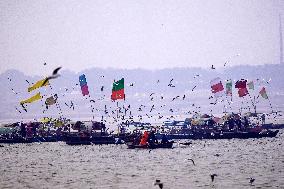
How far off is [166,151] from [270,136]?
18.6 m

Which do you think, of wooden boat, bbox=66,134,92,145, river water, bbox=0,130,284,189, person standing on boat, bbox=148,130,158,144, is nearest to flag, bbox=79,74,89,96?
river water, bbox=0,130,284,189

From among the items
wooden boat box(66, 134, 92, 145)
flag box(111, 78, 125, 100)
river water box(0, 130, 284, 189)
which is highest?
flag box(111, 78, 125, 100)

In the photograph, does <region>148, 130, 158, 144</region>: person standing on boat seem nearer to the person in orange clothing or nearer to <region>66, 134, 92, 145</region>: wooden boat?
the person in orange clothing

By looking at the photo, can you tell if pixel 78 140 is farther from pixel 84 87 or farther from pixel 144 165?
pixel 144 165

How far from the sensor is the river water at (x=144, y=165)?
3281 cm

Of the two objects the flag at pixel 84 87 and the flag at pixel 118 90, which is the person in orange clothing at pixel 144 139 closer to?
the flag at pixel 118 90

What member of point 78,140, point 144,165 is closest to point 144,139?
point 78,140

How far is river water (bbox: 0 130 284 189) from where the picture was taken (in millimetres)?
32812

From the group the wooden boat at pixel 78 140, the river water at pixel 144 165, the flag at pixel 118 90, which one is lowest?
the river water at pixel 144 165

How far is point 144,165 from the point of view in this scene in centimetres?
4116

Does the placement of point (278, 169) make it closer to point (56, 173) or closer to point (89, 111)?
point (56, 173)

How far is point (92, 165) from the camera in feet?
139

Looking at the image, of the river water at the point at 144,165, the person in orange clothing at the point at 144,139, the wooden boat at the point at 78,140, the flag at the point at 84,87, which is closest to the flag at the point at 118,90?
the flag at the point at 84,87

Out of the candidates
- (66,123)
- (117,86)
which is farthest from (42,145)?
(117,86)
